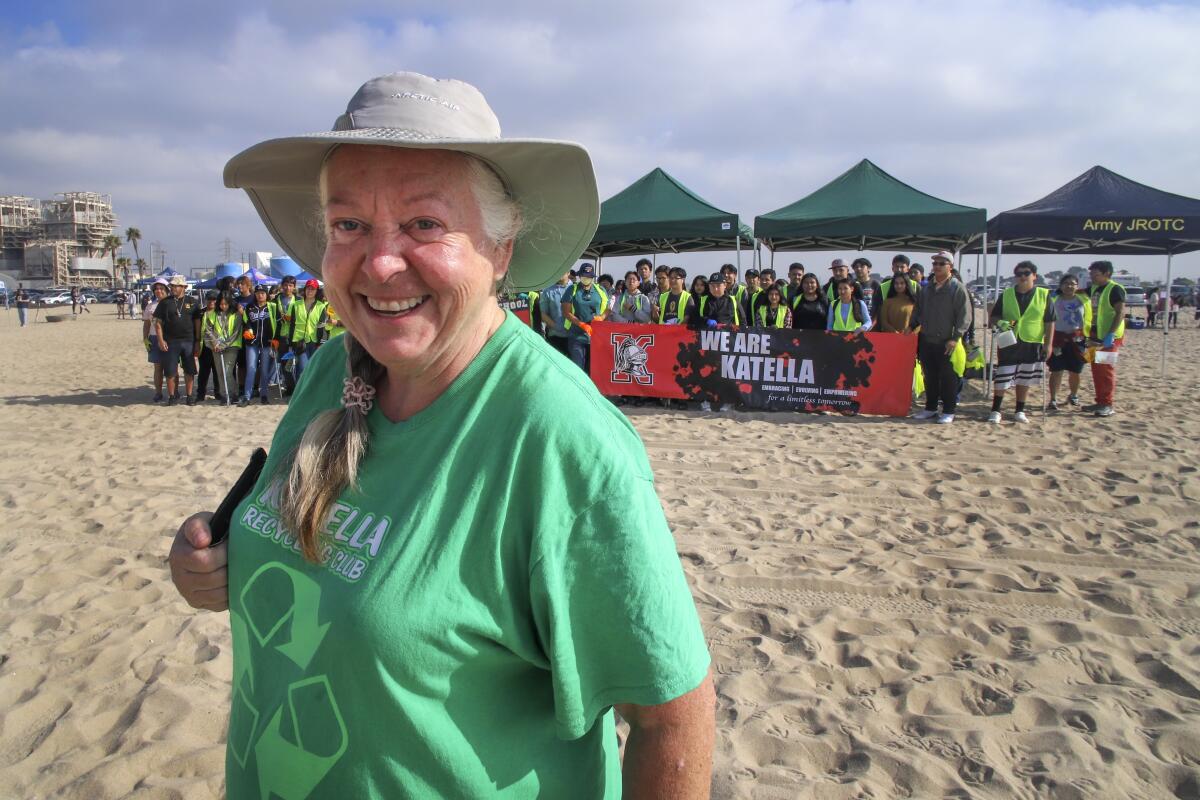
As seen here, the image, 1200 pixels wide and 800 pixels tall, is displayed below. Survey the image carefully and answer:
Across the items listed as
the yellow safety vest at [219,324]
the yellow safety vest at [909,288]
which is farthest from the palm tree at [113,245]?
the yellow safety vest at [909,288]

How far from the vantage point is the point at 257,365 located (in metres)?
11.2

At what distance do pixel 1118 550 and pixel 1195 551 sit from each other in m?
0.48

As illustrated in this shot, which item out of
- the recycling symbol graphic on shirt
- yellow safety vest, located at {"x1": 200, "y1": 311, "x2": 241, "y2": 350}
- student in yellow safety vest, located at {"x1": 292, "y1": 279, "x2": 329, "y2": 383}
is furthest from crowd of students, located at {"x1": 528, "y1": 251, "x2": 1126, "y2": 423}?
the recycling symbol graphic on shirt

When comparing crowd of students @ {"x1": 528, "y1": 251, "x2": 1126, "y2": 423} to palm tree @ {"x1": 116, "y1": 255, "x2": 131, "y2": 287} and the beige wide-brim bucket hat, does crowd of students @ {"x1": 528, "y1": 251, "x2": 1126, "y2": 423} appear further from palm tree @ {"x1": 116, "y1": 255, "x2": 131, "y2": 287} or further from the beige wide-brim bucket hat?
palm tree @ {"x1": 116, "y1": 255, "x2": 131, "y2": 287}

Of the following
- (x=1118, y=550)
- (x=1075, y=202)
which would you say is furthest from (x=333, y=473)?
(x=1075, y=202)

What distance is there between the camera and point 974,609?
368 centimetres

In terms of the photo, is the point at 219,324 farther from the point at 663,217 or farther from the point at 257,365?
the point at 663,217

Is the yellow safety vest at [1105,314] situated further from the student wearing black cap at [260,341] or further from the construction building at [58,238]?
the construction building at [58,238]

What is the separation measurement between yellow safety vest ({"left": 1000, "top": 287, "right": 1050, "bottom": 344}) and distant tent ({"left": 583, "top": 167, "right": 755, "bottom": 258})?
4.52 metres

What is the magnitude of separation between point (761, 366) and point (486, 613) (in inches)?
359

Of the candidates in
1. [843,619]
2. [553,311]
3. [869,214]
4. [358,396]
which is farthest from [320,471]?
[869,214]

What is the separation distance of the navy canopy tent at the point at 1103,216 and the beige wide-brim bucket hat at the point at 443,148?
11.4 meters

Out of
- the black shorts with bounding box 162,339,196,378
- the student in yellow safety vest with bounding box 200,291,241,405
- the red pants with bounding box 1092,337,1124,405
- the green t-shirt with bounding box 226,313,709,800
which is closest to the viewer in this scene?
the green t-shirt with bounding box 226,313,709,800

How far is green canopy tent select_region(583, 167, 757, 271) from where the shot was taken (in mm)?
12281
